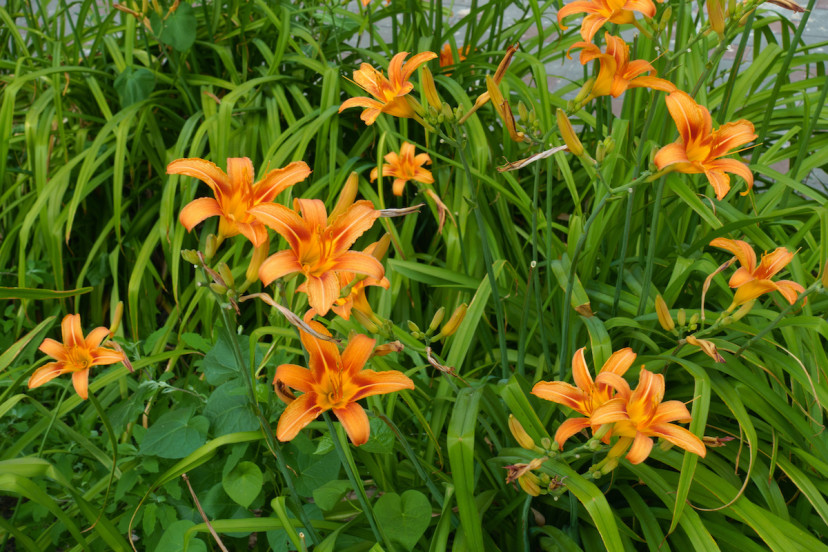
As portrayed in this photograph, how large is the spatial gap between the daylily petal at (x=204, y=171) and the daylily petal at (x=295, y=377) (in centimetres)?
26

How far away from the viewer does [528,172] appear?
7.82 feet

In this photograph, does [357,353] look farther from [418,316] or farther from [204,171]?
[418,316]

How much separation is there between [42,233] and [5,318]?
0.33 meters

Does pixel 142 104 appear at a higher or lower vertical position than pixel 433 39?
lower

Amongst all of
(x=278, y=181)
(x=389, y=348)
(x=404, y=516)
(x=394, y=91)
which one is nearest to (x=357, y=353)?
(x=389, y=348)

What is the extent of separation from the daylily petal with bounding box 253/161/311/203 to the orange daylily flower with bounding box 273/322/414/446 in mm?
210

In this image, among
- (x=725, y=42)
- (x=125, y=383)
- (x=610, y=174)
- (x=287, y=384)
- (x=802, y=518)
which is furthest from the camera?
(x=125, y=383)

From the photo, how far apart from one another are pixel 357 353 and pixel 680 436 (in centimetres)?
48

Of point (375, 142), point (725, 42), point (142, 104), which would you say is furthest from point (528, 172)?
point (142, 104)

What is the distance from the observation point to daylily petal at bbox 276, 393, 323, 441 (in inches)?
37.6

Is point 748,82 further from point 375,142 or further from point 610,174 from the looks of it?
point 375,142

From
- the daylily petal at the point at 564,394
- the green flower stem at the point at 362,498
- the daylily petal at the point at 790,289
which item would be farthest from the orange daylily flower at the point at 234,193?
the daylily petal at the point at 790,289

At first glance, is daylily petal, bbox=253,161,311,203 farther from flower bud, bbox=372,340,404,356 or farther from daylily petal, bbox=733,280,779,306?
daylily petal, bbox=733,280,779,306

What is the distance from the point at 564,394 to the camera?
110cm
